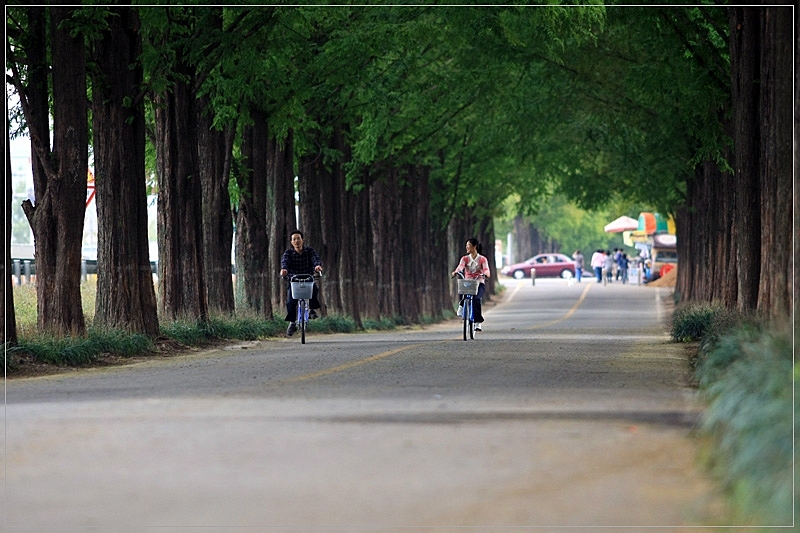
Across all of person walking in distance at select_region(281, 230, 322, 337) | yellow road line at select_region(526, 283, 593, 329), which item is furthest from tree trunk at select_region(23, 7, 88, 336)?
yellow road line at select_region(526, 283, 593, 329)

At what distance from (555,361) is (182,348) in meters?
7.93

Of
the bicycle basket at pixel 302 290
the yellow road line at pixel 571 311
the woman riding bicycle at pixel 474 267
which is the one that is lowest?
the yellow road line at pixel 571 311

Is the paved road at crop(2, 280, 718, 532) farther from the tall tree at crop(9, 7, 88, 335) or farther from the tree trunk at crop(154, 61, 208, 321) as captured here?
the tree trunk at crop(154, 61, 208, 321)

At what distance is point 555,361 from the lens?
64.2ft

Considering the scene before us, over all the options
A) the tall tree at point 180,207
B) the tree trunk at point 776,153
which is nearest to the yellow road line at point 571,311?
the tall tree at point 180,207

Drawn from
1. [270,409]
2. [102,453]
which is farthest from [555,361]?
[102,453]

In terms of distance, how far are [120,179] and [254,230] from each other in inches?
359

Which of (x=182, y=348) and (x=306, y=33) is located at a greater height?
(x=306, y=33)

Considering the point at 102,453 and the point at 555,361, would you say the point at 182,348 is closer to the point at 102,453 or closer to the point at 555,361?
the point at 555,361

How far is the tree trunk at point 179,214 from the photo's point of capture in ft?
91.4

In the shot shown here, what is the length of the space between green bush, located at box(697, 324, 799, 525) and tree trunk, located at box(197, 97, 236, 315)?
19.7 meters

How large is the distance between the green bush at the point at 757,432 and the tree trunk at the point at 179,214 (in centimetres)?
1680

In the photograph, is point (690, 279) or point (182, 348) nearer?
point (182, 348)

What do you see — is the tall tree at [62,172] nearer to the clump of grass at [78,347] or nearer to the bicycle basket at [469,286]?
the clump of grass at [78,347]
